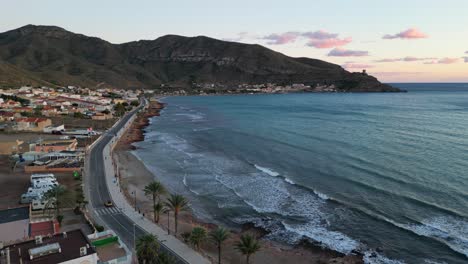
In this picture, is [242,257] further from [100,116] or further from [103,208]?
[100,116]

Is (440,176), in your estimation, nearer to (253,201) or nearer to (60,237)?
(253,201)

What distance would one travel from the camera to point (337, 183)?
155ft

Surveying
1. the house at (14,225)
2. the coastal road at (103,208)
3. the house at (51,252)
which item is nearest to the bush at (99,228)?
the coastal road at (103,208)

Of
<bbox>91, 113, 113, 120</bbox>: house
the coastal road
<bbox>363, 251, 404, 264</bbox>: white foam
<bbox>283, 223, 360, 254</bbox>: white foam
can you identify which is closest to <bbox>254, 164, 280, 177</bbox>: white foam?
<bbox>283, 223, 360, 254</bbox>: white foam

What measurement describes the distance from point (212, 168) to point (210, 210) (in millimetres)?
16864

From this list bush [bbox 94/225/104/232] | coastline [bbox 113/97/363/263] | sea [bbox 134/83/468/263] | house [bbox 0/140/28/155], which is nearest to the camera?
bush [bbox 94/225/104/232]

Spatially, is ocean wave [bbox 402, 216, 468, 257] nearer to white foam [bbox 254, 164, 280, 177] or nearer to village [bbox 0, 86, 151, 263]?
white foam [bbox 254, 164, 280, 177]

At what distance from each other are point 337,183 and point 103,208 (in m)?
27.8

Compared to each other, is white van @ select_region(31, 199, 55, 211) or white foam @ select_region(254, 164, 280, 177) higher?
white van @ select_region(31, 199, 55, 211)

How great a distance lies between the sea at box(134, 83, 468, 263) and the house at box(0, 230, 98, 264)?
17.6 metres

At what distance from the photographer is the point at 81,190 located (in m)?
40.4

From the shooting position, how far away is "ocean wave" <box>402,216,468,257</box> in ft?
101

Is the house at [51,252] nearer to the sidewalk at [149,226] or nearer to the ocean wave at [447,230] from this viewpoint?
the sidewalk at [149,226]

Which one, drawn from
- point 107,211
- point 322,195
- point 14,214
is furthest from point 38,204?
point 322,195
